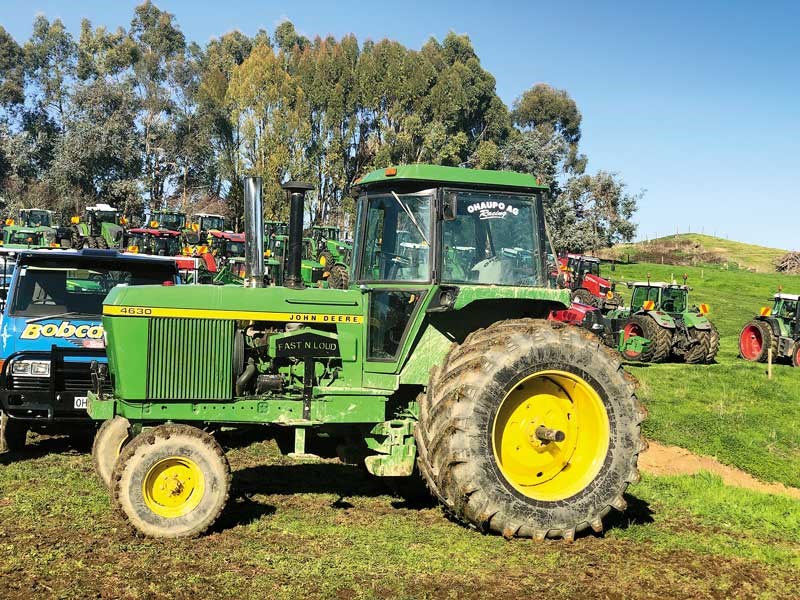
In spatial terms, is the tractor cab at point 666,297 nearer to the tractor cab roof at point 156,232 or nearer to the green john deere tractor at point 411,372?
the green john deere tractor at point 411,372

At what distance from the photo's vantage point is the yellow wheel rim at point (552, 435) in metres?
6.04

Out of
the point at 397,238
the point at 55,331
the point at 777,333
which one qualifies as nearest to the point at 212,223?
the point at 777,333

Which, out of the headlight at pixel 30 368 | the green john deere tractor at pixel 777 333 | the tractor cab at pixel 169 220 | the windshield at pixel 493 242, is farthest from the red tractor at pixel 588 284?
the headlight at pixel 30 368

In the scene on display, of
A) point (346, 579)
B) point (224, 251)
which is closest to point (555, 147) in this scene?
point (224, 251)

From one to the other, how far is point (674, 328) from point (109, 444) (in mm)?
15638

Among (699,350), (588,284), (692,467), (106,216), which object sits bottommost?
(692,467)

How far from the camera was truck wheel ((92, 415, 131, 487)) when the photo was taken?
6.54 meters

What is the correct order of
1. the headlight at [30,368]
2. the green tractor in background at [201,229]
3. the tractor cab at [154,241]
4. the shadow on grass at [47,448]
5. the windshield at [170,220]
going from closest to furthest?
1. the headlight at [30,368]
2. the shadow on grass at [47,448]
3. the tractor cab at [154,241]
4. the green tractor in background at [201,229]
5. the windshield at [170,220]

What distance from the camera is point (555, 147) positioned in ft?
163

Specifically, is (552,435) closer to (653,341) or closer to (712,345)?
(653,341)

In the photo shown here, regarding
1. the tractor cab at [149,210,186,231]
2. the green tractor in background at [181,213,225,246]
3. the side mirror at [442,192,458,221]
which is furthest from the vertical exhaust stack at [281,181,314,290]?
the tractor cab at [149,210,186,231]

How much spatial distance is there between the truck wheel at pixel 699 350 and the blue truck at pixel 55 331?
14.0 metres

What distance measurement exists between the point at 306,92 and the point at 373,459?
1544 inches

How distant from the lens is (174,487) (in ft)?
18.4
